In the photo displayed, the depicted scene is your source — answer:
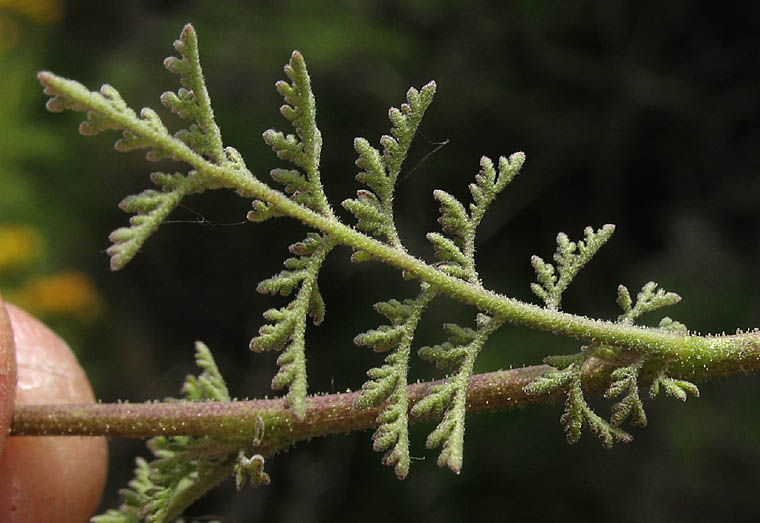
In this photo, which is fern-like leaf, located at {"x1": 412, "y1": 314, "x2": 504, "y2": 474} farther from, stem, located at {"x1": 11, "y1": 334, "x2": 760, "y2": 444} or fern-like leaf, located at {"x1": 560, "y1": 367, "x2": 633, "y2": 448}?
fern-like leaf, located at {"x1": 560, "y1": 367, "x2": 633, "y2": 448}

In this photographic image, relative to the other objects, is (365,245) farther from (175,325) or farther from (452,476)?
(175,325)

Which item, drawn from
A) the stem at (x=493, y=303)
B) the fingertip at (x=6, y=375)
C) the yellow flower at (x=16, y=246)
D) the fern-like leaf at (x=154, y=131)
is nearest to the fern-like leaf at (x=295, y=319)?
the stem at (x=493, y=303)

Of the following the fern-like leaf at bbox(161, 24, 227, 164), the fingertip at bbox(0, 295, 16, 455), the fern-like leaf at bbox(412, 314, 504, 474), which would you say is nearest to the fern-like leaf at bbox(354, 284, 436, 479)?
the fern-like leaf at bbox(412, 314, 504, 474)

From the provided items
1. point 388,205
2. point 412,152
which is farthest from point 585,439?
point 388,205

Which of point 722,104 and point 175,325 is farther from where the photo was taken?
point 175,325

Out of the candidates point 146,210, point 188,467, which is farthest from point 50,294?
point 146,210

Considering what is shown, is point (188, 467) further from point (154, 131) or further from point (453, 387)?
point (154, 131)
